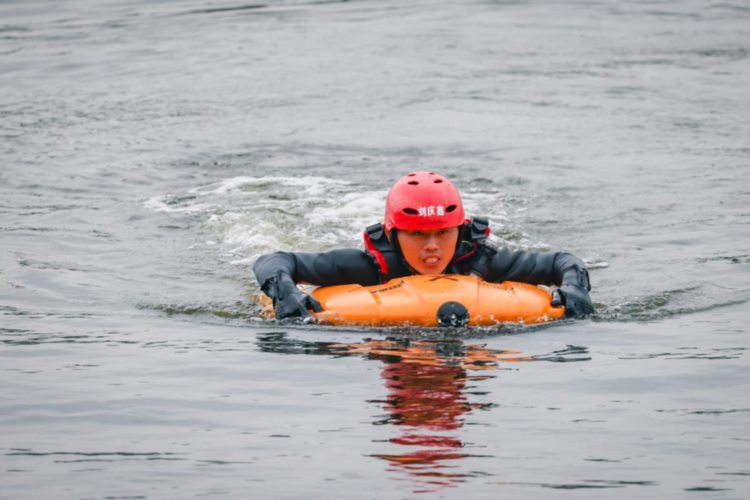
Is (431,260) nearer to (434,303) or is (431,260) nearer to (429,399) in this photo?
(434,303)

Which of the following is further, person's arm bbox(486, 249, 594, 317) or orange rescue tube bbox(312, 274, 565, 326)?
person's arm bbox(486, 249, 594, 317)

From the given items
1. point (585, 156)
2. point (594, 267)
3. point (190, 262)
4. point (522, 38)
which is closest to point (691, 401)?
point (594, 267)

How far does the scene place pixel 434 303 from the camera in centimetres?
935

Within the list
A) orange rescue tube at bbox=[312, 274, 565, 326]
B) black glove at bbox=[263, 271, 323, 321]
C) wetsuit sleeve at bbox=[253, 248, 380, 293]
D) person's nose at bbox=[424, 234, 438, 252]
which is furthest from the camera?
wetsuit sleeve at bbox=[253, 248, 380, 293]

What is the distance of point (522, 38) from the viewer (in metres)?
23.7

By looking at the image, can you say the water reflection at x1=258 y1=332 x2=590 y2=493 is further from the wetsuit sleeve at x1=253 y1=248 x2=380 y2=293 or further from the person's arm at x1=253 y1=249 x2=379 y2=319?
the wetsuit sleeve at x1=253 y1=248 x2=380 y2=293

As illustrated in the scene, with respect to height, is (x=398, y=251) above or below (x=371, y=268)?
above

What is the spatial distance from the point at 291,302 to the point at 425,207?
3.89 ft

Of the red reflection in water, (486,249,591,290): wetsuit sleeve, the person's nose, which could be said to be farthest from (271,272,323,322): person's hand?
(486,249,591,290): wetsuit sleeve

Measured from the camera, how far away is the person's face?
9836 millimetres

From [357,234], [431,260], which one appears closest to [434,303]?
[431,260]

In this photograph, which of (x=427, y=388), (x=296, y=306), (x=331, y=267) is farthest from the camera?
(x=331, y=267)

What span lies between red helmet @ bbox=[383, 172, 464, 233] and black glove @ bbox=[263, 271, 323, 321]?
0.86m

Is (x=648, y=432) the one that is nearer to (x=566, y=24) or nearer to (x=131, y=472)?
(x=131, y=472)
